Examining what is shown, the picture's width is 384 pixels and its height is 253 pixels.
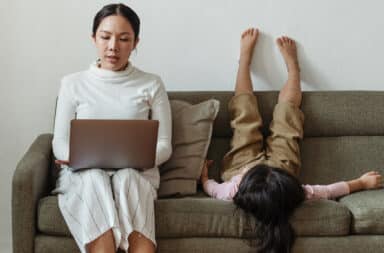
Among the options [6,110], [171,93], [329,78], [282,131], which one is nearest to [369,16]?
[329,78]

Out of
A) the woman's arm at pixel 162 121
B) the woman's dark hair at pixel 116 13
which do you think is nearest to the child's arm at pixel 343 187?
the woman's arm at pixel 162 121

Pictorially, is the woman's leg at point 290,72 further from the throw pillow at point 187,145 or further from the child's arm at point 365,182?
the child's arm at point 365,182

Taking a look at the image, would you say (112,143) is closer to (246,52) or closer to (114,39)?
(114,39)

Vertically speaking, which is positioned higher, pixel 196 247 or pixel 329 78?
pixel 329 78

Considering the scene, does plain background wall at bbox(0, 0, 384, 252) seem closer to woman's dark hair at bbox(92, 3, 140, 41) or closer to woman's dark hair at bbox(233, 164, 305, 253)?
woman's dark hair at bbox(92, 3, 140, 41)

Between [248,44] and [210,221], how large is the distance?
3.32 feet

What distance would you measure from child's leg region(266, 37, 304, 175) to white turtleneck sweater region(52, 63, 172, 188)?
49 centimetres

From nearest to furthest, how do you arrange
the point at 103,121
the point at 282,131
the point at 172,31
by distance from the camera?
1. the point at 103,121
2. the point at 282,131
3. the point at 172,31

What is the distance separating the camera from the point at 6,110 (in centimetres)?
319

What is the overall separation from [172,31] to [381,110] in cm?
Result: 101

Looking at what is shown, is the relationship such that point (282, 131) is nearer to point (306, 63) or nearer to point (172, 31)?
point (306, 63)

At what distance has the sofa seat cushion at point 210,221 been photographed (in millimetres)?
2467

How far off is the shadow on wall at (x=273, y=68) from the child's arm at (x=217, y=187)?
544 mm

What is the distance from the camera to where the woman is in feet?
7.80
